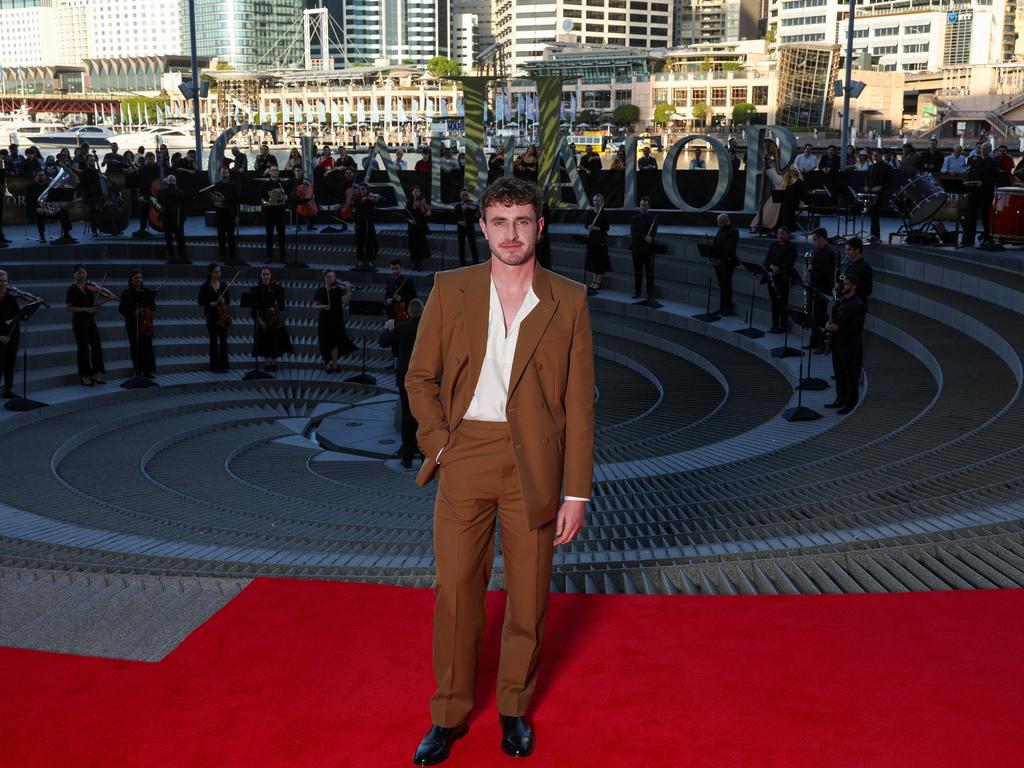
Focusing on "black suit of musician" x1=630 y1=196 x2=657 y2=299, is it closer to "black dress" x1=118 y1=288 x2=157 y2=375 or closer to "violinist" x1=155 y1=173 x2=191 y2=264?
"black dress" x1=118 y1=288 x2=157 y2=375

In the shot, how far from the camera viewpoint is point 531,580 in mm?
3584

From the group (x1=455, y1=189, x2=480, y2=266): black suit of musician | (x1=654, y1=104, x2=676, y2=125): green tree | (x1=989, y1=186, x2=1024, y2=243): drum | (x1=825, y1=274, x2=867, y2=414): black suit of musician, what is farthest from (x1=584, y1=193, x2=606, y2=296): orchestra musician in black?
(x1=654, y1=104, x2=676, y2=125): green tree

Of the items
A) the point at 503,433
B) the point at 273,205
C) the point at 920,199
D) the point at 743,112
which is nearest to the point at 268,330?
the point at 273,205

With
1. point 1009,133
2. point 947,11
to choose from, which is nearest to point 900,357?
point 1009,133

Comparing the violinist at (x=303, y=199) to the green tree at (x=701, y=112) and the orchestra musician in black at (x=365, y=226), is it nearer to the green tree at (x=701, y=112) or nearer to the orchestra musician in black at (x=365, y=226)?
the orchestra musician in black at (x=365, y=226)

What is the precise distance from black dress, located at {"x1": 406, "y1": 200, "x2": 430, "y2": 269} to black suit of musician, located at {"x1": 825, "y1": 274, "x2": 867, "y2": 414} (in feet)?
36.2

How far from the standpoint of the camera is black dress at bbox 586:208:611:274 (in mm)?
19188

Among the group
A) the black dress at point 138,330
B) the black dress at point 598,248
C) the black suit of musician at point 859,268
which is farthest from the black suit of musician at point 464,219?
the black suit of musician at point 859,268

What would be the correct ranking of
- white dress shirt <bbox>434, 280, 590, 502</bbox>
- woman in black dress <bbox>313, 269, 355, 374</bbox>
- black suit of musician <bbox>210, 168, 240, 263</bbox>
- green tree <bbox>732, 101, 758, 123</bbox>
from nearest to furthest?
white dress shirt <bbox>434, 280, 590, 502</bbox> → woman in black dress <bbox>313, 269, 355, 374</bbox> → black suit of musician <bbox>210, 168, 240, 263</bbox> → green tree <bbox>732, 101, 758, 123</bbox>

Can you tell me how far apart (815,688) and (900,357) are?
10.6 meters

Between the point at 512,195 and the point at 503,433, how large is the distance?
776mm

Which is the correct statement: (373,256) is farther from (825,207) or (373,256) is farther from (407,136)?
(407,136)

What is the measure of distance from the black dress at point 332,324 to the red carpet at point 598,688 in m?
13.1

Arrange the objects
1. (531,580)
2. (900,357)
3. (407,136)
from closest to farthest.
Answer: (531,580)
(900,357)
(407,136)
